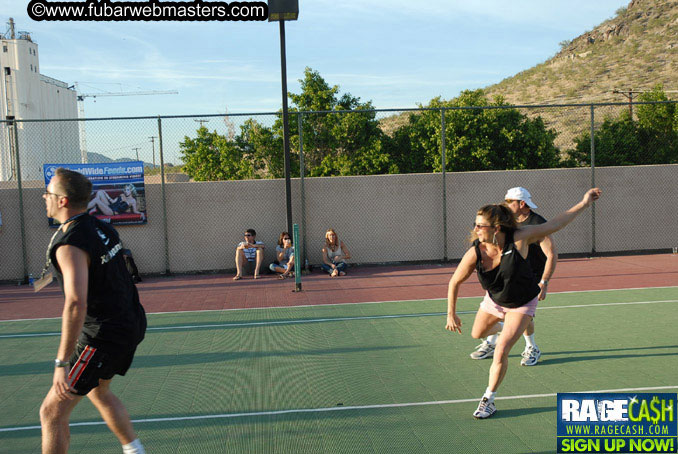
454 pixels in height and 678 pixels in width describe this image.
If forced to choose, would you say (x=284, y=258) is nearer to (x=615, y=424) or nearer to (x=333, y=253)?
(x=333, y=253)

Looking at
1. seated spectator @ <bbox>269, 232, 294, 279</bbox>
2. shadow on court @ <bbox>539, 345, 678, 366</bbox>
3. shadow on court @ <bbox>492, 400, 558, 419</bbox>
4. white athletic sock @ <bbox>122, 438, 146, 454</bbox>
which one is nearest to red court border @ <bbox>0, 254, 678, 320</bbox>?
seated spectator @ <bbox>269, 232, 294, 279</bbox>

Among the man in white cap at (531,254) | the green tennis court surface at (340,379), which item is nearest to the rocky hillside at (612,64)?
the green tennis court surface at (340,379)

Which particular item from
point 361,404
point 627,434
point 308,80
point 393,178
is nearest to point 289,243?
point 393,178

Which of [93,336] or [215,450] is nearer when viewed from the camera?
[93,336]

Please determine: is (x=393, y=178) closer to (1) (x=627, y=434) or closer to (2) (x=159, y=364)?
(2) (x=159, y=364)

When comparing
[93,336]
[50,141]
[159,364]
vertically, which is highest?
[50,141]

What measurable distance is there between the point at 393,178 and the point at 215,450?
11.0m

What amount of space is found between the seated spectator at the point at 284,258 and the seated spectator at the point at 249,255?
345 millimetres

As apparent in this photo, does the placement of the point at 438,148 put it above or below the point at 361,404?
above

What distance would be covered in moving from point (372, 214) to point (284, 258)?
2525 millimetres

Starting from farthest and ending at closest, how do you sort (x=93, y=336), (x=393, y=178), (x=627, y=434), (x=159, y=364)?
(x=393, y=178)
(x=159, y=364)
(x=627, y=434)
(x=93, y=336)

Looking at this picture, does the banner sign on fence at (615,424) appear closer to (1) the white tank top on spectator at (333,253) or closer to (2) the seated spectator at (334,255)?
(2) the seated spectator at (334,255)

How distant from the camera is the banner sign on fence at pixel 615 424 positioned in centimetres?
423

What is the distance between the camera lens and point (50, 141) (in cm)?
3244
